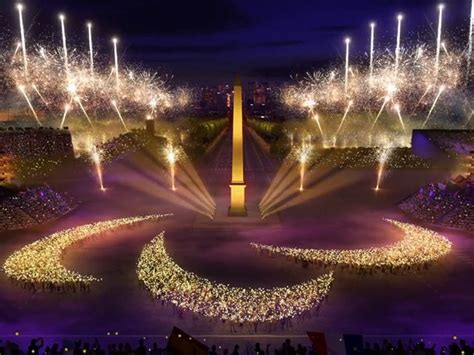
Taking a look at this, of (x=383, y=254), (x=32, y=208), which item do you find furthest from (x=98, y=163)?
(x=383, y=254)

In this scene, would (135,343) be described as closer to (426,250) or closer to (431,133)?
(426,250)

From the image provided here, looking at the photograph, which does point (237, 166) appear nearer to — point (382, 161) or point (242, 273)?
point (242, 273)

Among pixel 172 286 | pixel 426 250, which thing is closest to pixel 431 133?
pixel 426 250

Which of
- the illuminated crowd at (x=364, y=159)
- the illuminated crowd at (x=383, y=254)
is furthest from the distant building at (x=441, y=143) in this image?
the illuminated crowd at (x=383, y=254)

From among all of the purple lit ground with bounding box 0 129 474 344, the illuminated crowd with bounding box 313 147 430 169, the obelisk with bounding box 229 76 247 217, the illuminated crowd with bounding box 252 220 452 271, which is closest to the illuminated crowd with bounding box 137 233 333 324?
the purple lit ground with bounding box 0 129 474 344

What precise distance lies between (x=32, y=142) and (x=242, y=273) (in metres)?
29.7

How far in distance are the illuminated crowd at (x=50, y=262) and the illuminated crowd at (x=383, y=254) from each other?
7741 millimetres

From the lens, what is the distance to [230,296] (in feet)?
57.6

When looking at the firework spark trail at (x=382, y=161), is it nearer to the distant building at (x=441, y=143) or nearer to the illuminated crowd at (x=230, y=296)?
the distant building at (x=441, y=143)

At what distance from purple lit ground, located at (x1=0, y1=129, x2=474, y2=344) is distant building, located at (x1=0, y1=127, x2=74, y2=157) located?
952 cm

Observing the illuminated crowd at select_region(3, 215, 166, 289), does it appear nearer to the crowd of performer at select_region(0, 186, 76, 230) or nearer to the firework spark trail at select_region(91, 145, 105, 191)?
the crowd of performer at select_region(0, 186, 76, 230)

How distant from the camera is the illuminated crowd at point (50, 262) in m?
18.6

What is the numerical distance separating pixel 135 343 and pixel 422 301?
924cm

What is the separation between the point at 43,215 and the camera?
28172mm
